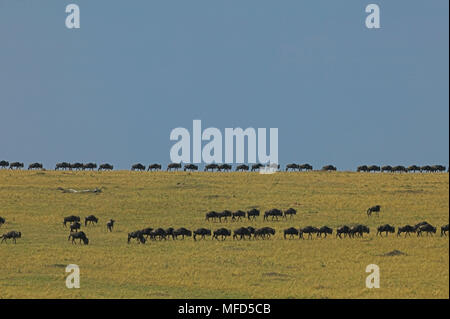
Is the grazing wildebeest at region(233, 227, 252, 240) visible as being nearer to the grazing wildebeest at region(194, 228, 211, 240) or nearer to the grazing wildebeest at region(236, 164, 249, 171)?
the grazing wildebeest at region(194, 228, 211, 240)

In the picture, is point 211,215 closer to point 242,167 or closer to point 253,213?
point 253,213

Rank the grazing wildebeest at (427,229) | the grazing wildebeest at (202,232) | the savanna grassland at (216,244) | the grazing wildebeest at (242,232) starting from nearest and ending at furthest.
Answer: the savanna grassland at (216,244) < the grazing wildebeest at (242,232) < the grazing wildebeest at (202,232) < the grazing wildebeest at (427,229)

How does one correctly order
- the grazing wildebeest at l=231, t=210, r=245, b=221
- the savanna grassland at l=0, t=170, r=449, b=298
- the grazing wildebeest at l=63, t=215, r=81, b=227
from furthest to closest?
the grazing wildebeest at l=231, t=210, r=245, b=221 → the grazing wildebeest at l=63, t=215, r=81, b=227 → the savanna grassland at l=0, t=170, r=449, b=298

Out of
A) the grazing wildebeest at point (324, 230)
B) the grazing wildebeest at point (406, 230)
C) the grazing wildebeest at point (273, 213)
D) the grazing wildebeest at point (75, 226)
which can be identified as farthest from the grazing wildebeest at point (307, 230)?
the grazing wildebeest at point (75, 226)

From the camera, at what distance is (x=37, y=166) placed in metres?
91.8

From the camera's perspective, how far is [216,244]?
4769cm

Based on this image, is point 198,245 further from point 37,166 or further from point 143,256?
point 37,166

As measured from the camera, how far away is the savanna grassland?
35875 millimetres

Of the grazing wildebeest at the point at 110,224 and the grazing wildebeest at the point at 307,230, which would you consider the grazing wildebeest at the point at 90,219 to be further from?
the grazing wildebeest at the point at 307,230

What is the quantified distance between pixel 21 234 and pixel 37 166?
136 ft

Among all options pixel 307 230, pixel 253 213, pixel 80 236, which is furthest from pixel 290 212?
pixel 80 236

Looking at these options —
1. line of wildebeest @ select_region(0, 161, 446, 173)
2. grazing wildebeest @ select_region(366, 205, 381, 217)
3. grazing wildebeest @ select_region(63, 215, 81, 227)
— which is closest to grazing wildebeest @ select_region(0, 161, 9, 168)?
line of wildebeest @ select_region(0, 161, 446, 173)

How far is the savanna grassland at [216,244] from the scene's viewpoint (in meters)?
35.9
